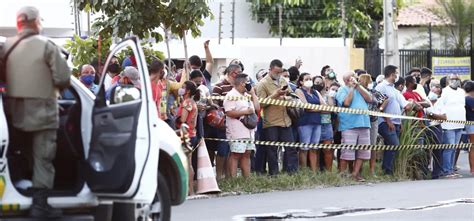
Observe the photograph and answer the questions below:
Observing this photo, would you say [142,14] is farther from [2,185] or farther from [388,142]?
[2,185]

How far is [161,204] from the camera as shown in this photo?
9.58 m

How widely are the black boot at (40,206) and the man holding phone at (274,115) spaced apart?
27.7 feet

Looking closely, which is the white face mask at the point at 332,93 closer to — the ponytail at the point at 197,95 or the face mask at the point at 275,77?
the face mask at the point at 275,77

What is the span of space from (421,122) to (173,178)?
10.5m

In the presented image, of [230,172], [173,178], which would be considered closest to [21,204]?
[173,178]

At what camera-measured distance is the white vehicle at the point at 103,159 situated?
350 inches

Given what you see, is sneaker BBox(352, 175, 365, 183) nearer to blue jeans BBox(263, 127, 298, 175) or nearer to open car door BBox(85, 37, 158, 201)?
blue jeans BBox(263, 127, 298, 175)

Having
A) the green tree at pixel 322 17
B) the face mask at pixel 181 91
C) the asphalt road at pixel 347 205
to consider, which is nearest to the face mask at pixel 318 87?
the asphalt road at pixel 347 205

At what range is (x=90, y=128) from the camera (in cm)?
931

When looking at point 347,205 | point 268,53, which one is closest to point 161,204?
point 347,205

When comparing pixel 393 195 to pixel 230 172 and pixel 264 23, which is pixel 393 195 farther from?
pixel 264 23

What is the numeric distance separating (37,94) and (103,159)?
2.45ft

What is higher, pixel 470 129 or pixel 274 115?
pixel 274 115

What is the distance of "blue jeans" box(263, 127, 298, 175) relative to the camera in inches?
673
